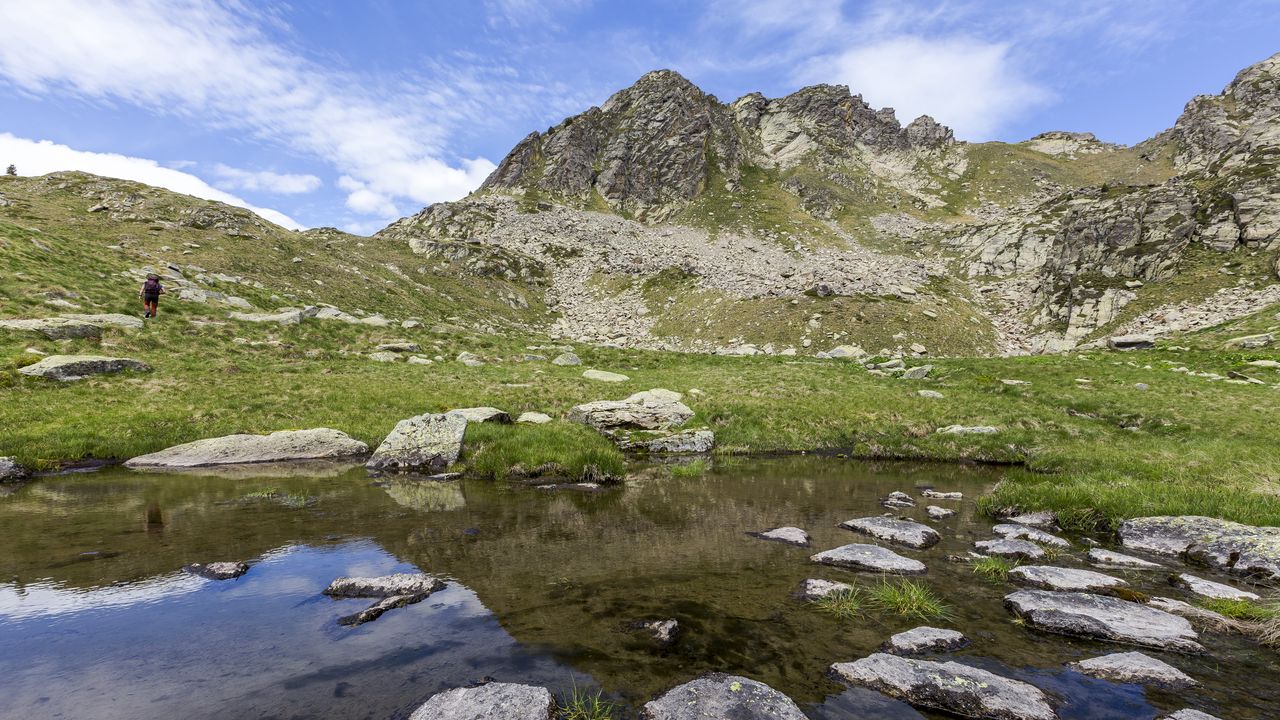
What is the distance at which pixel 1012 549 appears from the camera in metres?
10.9

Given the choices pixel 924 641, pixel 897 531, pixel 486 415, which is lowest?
pixel 897 531

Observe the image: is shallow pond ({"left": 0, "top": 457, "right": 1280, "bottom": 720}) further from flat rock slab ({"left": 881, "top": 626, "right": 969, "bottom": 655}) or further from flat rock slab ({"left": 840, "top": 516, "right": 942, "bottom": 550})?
flat rock slab ({"left": 840, "top": 516, "right": 942, "bottom": 550})

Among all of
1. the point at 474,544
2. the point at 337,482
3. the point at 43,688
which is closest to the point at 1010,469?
A: the point at 474,544

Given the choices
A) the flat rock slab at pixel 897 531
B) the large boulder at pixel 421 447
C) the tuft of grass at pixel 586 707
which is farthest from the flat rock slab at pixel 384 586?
the large boulder at pixel 421 447

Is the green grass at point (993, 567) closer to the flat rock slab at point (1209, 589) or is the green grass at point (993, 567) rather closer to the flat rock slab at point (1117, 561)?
the flat rock slab at point (1117, 561)

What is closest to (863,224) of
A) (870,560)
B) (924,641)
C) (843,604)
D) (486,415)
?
(486,415)

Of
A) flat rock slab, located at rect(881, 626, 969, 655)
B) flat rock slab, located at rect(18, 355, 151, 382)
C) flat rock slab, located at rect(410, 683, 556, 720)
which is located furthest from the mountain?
flat rock slab, located at rect(410, 683, 556, 720)

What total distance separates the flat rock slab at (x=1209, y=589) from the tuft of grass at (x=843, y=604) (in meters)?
5.87

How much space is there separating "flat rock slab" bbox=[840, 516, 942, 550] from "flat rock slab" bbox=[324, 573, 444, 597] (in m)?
9.43

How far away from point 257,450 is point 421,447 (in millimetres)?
6491

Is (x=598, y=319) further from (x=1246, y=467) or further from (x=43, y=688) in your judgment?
(x=43, y=688)

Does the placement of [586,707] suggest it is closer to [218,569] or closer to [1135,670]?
[1135,670]

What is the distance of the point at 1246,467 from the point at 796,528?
1664 centimetres

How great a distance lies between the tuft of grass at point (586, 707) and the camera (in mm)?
5309
